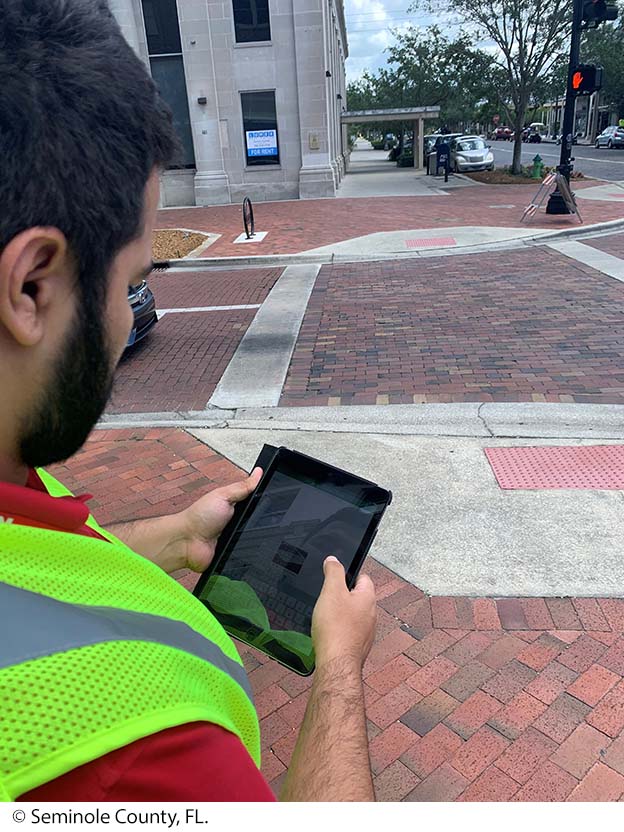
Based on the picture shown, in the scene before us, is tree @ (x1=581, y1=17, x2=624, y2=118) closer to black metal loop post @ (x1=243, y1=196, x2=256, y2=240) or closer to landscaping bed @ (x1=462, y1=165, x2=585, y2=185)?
landscaping bed @ (x1=462, y1=165, x2=585, y2=185)

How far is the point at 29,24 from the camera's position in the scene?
0.80 metres

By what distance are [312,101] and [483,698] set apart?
21.2m

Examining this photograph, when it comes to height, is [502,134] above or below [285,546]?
below

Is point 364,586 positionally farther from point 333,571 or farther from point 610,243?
point 610,243

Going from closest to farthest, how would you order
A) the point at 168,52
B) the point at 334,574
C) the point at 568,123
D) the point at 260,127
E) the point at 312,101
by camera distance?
1. the point at 334,574
2. the point at 568,123
3. the point at 312,101
4. the point at 168,52
5. the point at 260,127

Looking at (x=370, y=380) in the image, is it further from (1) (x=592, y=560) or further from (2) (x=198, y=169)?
(2) (x=198, y=169)

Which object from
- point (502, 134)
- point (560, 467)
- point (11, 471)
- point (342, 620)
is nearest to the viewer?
point (11, 471)

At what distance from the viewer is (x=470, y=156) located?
28641 millimetres

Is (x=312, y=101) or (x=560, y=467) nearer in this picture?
(x=560, y=467)

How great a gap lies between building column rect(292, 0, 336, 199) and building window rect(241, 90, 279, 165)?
3.20 feet

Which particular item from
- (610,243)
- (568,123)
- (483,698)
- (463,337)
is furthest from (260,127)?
(483,698)

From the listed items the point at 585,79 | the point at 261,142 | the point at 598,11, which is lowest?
the point at 261,142

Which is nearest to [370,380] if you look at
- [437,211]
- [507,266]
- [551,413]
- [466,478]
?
[551,413]

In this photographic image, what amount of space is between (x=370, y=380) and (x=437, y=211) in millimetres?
12345
